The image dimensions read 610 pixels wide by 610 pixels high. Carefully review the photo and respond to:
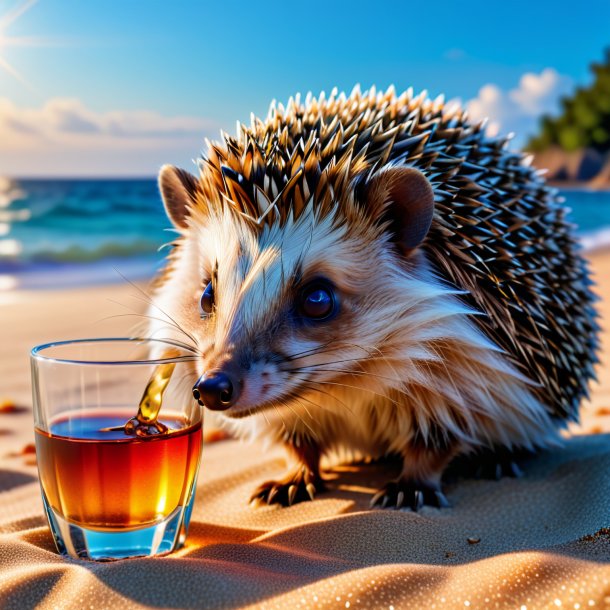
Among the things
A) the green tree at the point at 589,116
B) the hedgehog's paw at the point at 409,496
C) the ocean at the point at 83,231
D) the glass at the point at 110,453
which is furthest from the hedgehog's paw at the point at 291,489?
the green tree at the point at 589,116

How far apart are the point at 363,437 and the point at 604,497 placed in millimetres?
843

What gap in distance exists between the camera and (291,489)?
2725 mm

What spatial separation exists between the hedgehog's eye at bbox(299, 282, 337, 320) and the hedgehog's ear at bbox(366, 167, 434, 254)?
303 millimetres

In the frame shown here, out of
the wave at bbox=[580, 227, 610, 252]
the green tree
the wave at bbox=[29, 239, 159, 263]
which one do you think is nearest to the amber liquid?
the wave at bbox=[29, 239, 159, 263]

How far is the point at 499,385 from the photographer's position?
2676 millimetres

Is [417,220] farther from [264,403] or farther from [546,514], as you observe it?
[546,514]

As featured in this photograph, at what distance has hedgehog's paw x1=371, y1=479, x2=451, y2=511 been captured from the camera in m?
2.56

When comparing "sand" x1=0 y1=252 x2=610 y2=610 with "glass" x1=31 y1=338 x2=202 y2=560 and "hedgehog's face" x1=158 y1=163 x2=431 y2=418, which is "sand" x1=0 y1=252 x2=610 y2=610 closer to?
"glass" x1=31 y1=338 x2=202 y2=560

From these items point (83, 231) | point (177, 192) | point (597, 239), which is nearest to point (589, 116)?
point (597, 239)

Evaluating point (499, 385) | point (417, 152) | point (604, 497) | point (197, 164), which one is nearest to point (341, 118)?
point (417, 152)

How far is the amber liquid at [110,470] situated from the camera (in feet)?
6.65

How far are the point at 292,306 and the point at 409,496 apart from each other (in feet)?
2.48

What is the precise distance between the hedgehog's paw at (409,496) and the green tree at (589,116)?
53.3 meters

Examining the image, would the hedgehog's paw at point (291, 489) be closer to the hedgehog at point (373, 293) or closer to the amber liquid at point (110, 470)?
the hedgehog at point (373, 293)
